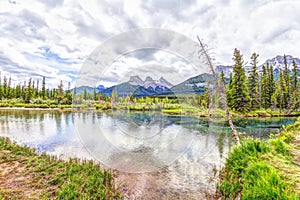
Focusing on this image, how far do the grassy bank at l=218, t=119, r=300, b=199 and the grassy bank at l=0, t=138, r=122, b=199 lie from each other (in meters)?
3.23

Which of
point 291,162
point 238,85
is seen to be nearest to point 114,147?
point 291,162

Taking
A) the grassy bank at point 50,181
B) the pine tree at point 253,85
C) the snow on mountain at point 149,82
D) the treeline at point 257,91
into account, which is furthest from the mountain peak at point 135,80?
the pine tree at point 253,85

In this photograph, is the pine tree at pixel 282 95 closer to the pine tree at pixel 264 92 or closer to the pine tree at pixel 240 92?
the pine tree at pixel 264 92

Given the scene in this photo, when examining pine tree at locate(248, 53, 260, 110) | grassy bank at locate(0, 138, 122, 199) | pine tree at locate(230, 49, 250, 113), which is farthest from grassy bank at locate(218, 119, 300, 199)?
pine tree at locate(248, 53, 260, 110)

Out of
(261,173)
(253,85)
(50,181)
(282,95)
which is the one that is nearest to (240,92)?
(253,85)

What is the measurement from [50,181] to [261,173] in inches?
221

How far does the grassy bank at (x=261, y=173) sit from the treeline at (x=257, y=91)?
30.0 metres

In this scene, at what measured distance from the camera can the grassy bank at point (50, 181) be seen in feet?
13.6

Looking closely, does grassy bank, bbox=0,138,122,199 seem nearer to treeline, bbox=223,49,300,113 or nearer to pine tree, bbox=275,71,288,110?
treeline, bbox=223,49,300,113

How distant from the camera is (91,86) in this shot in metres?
7.18

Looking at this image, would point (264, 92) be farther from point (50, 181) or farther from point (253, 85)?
point (50, 181)

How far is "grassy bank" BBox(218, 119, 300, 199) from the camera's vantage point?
10.7ft

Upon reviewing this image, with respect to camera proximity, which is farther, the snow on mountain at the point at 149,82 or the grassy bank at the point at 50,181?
the snow on mountain at the point at 149,82

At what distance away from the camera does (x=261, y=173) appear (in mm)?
3795
